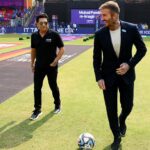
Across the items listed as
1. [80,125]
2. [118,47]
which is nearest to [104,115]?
[80,125]

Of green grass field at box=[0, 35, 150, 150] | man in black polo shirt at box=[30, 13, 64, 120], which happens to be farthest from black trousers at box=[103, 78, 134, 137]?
man in black polo shirt at box=[30, 13, 64, 120]

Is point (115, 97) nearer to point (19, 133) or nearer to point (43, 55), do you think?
point (19, 133)

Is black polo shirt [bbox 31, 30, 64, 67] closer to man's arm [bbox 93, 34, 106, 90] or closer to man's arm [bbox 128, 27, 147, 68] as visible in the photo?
man's arm [bbox 93, 34, 106, 90]

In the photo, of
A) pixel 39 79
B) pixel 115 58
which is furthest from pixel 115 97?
pixel 39 79

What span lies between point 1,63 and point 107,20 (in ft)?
38.5

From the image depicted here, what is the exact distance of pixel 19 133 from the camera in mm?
6762

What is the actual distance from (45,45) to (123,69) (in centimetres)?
246

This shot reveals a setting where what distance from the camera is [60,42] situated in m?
7.77

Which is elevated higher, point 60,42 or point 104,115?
point 60,42

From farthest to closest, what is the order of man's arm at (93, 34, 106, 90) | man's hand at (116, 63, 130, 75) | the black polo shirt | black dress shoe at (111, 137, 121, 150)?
the black polo shirt, black dress shoe at (111, 137, 121, 150), man's arm at (93, 34, 106, 90), man's hand at (116, 63, 130, 75)

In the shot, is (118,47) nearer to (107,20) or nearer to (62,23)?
(107,20)

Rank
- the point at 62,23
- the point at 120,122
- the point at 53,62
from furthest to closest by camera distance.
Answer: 1. the point at 62,23
2. the point at 53,62
3. the point at 120,122

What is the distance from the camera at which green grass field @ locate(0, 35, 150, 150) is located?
6219mm

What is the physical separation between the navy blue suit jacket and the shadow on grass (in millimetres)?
1712
